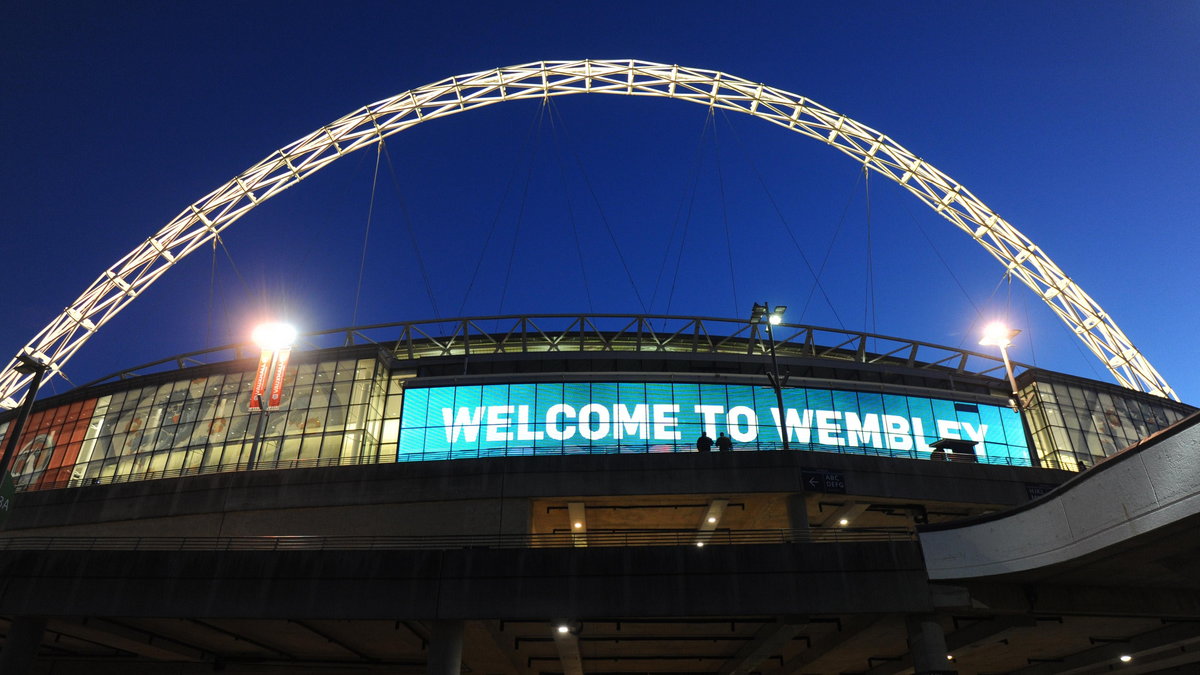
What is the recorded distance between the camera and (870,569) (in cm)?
2411

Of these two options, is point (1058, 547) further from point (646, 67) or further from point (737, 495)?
point (646, 67)

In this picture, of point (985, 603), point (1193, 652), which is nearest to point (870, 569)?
point (985, 603)

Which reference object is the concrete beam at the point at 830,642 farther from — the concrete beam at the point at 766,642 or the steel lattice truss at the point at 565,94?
the steel lattice truss at the point at 565,94

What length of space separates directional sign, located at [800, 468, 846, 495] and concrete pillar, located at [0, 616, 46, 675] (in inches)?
1279

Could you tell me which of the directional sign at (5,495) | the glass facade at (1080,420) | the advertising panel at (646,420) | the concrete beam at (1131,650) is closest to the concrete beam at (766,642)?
the concrete beam at (1131,650)

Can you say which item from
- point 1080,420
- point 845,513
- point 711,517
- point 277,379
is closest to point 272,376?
point 277,379

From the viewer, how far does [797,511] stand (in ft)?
125

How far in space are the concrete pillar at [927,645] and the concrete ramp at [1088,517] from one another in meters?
1.53

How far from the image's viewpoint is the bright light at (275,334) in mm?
44250

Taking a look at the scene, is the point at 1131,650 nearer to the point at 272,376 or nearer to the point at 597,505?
the point at 597,505

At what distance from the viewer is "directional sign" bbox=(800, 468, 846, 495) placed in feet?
124

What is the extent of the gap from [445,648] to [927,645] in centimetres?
1535

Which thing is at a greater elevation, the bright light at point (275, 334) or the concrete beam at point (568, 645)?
the bright light at point (275, 334)

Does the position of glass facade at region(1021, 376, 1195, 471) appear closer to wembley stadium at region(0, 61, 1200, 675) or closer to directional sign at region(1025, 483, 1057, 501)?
wembley stadium at region(0, 61, 1200, 675)
